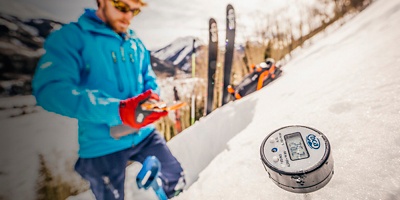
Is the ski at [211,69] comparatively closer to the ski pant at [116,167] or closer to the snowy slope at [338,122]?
the snowy slope at [338,122]

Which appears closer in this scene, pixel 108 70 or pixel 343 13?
pixel 108 70

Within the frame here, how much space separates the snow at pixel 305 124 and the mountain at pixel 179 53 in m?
0.48

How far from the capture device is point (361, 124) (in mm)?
742

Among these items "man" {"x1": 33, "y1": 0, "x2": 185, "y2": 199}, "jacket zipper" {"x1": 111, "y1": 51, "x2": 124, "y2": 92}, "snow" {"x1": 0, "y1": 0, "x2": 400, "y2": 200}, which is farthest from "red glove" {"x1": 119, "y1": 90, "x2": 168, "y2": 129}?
"snow" {"x1": 0, "y1": 0, "x2": 400, "y2": 200}

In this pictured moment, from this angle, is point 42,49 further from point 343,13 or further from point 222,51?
point 343,13

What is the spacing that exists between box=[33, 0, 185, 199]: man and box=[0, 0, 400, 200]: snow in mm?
127

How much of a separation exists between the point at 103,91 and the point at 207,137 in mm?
801

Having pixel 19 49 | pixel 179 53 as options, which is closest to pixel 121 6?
pixel 19 49

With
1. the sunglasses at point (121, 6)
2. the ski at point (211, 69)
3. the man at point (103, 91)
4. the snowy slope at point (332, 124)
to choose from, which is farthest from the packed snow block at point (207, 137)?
the sunglasses at point (121, 6)

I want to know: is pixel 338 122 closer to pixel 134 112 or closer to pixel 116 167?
pixel 134 112

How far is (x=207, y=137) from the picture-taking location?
1428 millimetres

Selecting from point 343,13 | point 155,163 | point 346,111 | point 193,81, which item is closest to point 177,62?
point 193,81

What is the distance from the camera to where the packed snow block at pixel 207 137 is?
1237 mm

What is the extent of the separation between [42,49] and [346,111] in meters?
1.19
